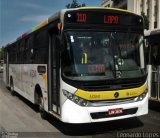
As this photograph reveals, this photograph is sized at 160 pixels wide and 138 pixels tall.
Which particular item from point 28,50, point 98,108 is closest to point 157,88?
point 98,108

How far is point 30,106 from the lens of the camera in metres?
13.9

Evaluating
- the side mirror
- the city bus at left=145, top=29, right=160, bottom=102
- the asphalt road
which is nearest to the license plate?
the asphalt road

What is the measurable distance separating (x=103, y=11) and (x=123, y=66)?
139cm

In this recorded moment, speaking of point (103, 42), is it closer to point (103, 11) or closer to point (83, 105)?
point (103, 11)

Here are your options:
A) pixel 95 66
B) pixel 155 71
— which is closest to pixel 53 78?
pixel 95 66

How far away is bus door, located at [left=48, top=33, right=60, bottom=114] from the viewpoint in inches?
357

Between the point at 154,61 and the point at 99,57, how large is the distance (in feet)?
11.9

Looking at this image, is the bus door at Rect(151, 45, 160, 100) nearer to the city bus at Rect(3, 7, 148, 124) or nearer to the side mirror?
the city bus at Rect(3, 7, 148, 124)

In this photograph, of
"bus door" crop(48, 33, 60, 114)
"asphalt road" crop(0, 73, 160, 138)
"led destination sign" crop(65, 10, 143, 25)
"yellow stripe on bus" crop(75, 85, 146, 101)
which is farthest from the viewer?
"bus door" crop(48, 33, 60, 114)

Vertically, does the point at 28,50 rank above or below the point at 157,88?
above

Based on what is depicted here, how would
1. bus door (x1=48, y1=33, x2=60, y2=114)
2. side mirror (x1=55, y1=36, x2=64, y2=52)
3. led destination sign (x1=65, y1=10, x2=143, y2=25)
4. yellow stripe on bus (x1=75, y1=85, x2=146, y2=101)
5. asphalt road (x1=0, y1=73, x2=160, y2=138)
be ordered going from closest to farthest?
yellow stripe on bus (x1=75, y1=85, x2=146, y2=101) < side mirror (x1=55, y1=36, x2=64, y2=52) < led destination sign (x1=65, y1=10, x2=143, y2=25) < asphalt road (x1=0, y1=73, x2=160, y2=138) < bus door (x1=48, y1=33, x2=60, y2=114)

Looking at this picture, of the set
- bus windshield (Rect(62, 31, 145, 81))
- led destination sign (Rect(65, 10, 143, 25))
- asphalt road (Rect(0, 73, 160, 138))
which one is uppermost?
led destination sign (Rect(65, 10, 143, 25))

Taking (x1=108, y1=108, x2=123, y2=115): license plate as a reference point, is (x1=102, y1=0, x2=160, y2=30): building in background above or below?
above

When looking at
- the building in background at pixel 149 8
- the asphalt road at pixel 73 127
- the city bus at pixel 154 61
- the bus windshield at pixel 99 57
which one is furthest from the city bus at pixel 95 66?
the building in background at pixel 149 8
